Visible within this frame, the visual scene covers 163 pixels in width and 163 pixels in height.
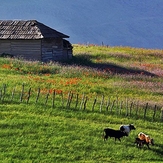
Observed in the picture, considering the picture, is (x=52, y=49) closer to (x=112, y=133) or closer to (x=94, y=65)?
(x=94, y=65)

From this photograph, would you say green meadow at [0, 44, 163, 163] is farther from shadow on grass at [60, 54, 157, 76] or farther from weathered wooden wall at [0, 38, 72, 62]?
weathered wooden wall at [0, 38, 72, 62]

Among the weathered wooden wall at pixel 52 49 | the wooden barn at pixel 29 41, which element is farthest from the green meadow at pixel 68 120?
the weathered wooden wall at pixel 52 49

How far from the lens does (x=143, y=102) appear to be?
26078mm

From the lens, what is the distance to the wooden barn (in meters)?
44.7

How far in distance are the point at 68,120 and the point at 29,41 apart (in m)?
25.8

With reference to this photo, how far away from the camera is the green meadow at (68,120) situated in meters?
16.7

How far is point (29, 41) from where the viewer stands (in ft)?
148

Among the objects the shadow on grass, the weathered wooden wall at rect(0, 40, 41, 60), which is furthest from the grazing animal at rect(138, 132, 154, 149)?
the weathered wooden wall at rect(0, 40, 41, 60)

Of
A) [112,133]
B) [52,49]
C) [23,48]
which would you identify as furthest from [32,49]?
[112,133]

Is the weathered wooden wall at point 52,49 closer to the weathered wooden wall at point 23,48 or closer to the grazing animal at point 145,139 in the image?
the weathered wooden wall at point 23,48

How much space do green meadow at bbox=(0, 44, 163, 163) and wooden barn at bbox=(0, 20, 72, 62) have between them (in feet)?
27.9

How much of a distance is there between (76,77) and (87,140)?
52.8ft

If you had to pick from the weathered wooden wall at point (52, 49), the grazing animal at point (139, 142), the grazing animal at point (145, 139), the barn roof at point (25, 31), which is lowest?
the grazing animal at point (139, 142)

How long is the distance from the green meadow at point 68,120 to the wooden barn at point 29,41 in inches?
335
